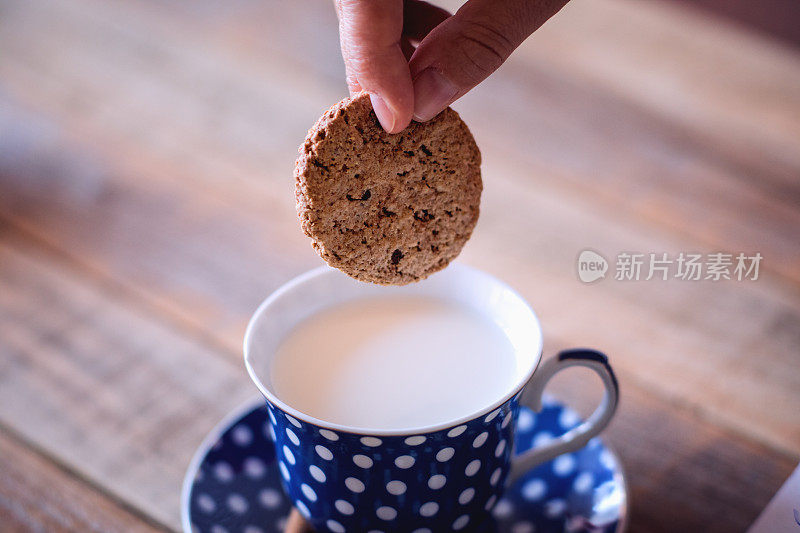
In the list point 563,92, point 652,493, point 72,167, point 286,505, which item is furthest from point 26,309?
point 563,92

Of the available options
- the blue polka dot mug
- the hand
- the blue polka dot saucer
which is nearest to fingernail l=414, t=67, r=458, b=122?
the hand

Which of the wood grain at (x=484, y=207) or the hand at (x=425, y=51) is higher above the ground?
the hand at (x=425, y=51)

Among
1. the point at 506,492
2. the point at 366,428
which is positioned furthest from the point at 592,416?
the point at 366,428

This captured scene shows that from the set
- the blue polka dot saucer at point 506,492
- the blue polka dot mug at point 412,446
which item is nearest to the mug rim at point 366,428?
the blue polka dot mug at point 412,446

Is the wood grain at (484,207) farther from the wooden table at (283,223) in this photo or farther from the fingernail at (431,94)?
the fingernail at (431,94)

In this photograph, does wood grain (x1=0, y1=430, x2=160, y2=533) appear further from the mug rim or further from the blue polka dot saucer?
the mug rim

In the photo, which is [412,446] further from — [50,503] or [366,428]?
[50,503]
